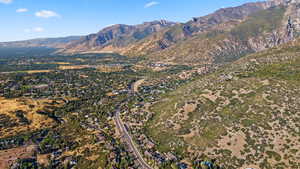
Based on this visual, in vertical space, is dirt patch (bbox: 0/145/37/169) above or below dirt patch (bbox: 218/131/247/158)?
below

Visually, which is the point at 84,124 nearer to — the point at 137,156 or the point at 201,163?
the point at 137,156

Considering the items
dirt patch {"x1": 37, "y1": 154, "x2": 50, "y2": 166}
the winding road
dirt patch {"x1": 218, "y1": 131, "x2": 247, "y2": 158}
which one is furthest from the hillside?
dirt patch {"x1": 37, "y1": 154, "x2": 50, "y2": 166}

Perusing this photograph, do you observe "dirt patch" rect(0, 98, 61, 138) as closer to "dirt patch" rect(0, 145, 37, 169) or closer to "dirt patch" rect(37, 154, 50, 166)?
"dirt patch" rect(0, 145, 37, 169)

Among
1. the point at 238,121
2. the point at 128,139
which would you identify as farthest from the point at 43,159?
the point at 238,121

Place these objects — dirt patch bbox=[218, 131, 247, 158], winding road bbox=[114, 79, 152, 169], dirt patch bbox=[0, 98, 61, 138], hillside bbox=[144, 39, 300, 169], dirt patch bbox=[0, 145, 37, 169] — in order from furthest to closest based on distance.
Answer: dirt patch bbox=[0, 98, 61, 138], dirt patch bbox=[0, 145, 37, 169], dirt patch bbox=[218, 131, 247, 158], winding road bbox=[114, 79, 152, 169], hillside bbox=[144, 39, 300, 169]

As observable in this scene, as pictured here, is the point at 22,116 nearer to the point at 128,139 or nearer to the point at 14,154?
the point at 14,154

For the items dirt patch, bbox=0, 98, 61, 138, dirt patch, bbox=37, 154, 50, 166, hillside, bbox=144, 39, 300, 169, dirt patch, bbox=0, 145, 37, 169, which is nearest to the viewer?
hillside, bbox=144, 39, 300, 169

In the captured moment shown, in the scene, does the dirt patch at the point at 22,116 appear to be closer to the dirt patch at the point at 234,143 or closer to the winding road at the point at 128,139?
the winding road at the point at 128,139

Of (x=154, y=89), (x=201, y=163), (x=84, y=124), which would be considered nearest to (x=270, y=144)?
(x=201, y=163)
